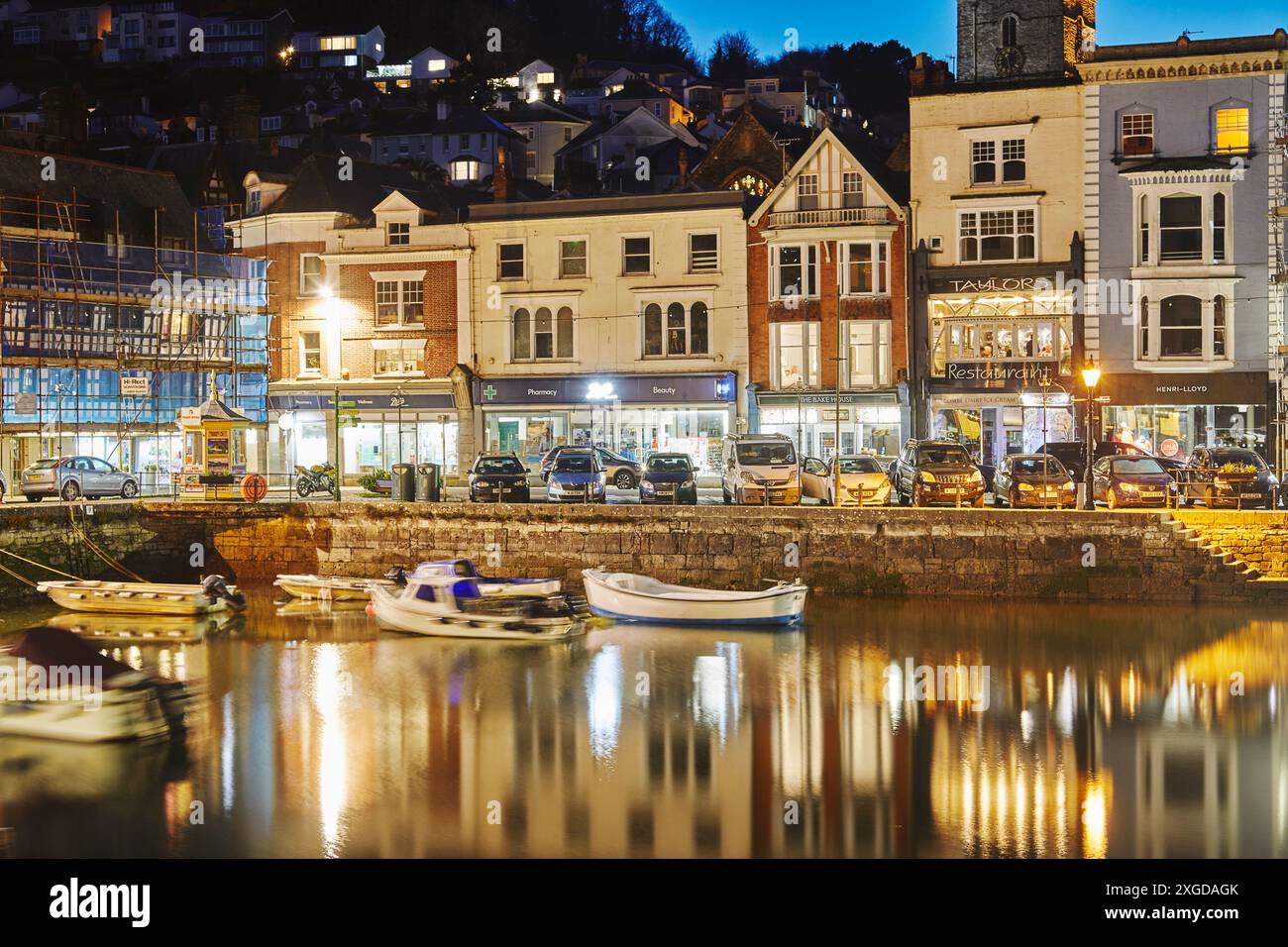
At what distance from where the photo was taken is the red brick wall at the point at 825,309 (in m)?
49.2

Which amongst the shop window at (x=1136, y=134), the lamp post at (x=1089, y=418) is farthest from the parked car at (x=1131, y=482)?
the shop window at (x=1136, y=134)

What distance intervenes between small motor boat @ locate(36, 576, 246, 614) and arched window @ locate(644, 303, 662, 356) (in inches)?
819

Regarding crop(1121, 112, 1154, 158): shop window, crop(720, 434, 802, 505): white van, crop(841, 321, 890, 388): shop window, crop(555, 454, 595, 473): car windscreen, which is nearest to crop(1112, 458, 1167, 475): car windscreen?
crop(720, 434, 802, 505): white van

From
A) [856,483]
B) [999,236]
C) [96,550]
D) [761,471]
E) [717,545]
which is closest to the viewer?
[717,545]

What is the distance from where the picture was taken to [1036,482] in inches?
1396

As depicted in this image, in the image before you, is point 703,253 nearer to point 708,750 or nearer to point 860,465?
point 860,465

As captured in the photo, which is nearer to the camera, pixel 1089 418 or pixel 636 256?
pixel 1089 418

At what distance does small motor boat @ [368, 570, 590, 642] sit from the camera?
31922mm

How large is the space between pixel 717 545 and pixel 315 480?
1628 centimetres

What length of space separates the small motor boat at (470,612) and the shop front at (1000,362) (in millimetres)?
19807

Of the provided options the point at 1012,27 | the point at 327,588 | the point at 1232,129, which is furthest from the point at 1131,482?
the point at 1012,27

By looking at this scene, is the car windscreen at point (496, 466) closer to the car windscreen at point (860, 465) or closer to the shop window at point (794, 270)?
the car windscreen at point (860, 465)

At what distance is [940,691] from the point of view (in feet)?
87.8
